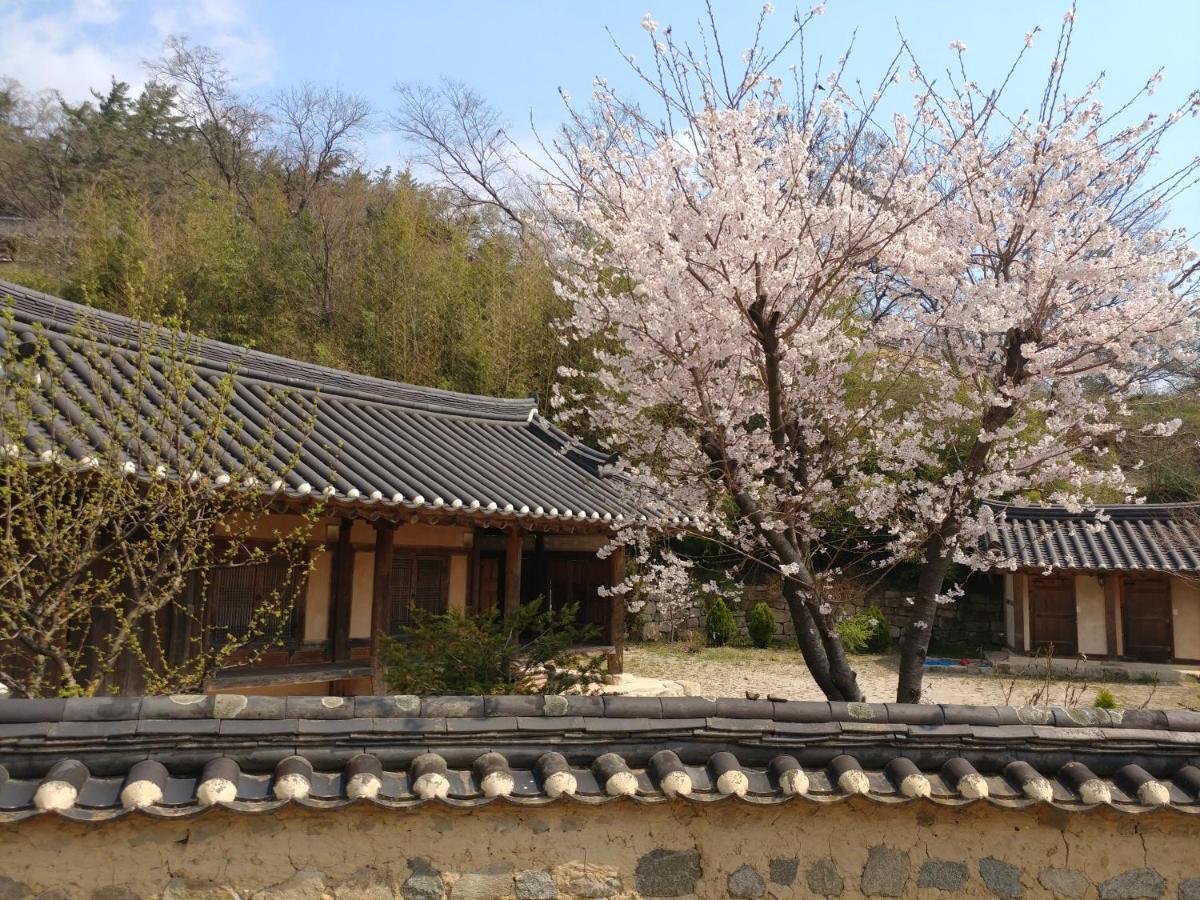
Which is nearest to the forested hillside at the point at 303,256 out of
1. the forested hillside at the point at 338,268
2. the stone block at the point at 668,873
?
the forested hillside at the point at 338,268

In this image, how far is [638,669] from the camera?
1452 centimetres

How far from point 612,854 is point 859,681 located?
12632 mm

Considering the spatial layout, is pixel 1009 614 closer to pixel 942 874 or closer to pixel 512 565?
pixel 512 565

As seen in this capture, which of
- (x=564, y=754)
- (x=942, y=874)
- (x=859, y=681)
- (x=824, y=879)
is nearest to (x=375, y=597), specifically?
(x=564, y=754)

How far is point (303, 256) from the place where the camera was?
2192 centimetres

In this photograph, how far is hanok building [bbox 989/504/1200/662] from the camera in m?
15.1

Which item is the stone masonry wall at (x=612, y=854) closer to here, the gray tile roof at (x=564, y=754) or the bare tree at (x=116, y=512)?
the gray tile roof at (x=564, y=754)

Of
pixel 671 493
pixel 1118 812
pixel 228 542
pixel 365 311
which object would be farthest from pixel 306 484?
pixel 365 311

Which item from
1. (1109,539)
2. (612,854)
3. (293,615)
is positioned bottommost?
(612,854)

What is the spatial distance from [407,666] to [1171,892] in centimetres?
426

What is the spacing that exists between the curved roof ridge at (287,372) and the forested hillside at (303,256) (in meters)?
5.93

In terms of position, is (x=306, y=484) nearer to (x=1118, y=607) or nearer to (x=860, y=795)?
(x=860, y=795)

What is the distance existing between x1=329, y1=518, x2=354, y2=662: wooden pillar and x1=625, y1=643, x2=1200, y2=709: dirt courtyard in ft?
17.5

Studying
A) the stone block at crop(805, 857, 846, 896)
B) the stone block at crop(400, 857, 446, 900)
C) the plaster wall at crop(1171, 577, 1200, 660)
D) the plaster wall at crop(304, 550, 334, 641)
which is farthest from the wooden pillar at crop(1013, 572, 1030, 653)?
the stone block at crop(400, 857, 446, 900)
